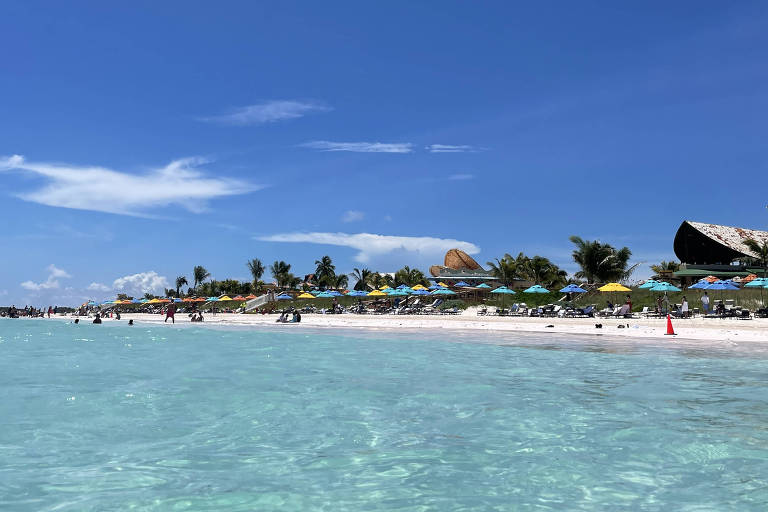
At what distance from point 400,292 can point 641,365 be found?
37527 millimetres

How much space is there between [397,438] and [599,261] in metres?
49.3

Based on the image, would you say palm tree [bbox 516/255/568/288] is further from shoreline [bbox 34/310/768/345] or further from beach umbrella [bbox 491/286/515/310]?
shoreline [bbox 34/310/768/345]

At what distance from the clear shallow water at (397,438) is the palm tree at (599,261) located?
38432mm

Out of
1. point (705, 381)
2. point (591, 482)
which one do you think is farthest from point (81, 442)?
point (705, 381)

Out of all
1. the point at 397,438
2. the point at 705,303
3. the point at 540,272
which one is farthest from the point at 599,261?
the point at 397,438

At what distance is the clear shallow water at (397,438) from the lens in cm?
550

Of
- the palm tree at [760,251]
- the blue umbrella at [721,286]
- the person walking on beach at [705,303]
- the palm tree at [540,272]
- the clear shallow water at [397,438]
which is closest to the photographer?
the clear shallow water at [397,438]

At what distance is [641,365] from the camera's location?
14.8 meters

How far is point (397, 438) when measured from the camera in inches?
304

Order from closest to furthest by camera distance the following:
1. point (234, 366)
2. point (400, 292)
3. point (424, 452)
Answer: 1. point (424, 452)
2. point (234, 366)
3. point (400, 292)

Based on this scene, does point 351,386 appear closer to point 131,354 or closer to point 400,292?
point 131,354

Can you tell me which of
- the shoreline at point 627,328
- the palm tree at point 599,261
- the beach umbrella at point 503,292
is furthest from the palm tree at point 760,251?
the shoreline at point 627,328

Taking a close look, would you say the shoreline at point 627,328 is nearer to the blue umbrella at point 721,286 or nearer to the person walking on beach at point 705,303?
the blue umbrella at point 721,286

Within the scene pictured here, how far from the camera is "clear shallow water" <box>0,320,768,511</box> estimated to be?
18.0ft
